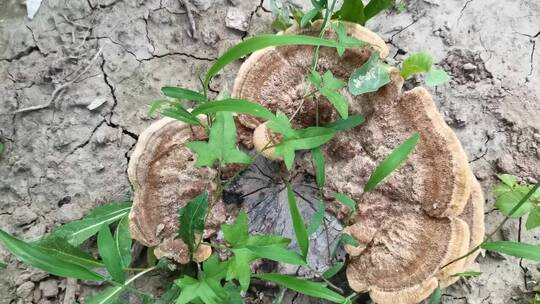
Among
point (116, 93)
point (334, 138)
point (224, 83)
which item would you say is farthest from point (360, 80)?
point (116, 93)

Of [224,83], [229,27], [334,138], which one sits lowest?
[334,138]

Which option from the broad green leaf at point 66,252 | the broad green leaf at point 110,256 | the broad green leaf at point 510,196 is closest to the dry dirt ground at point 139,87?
the broad green leaf at point 510,196

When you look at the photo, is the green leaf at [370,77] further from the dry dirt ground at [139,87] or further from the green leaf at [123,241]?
the green leaf at [123,241]

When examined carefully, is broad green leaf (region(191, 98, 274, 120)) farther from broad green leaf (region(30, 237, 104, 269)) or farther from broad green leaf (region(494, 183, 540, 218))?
broad green leaf (region(494, 183, 540, 218))

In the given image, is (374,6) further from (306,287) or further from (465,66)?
(306,287)

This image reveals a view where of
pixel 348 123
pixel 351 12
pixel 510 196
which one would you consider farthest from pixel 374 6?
pixel 510 196

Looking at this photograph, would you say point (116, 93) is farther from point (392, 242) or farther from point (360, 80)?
point (392, 242)
